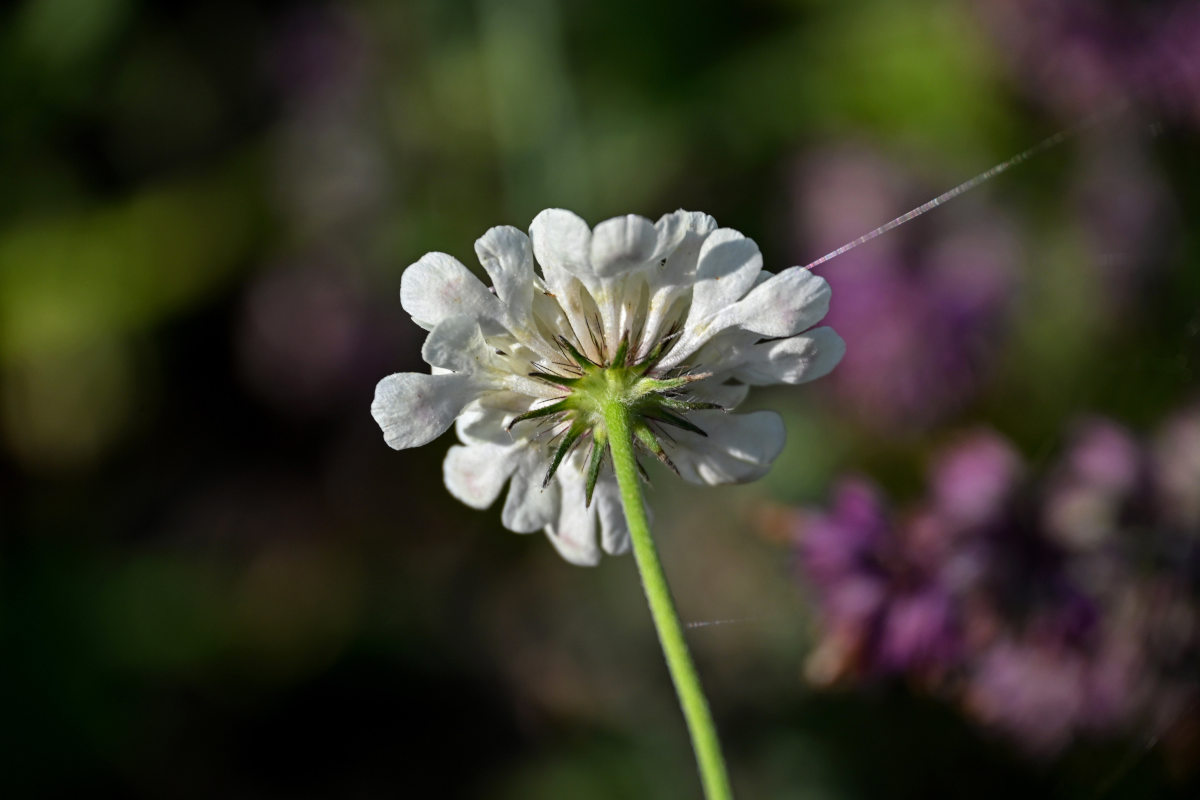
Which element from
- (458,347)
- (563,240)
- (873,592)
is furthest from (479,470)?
(873,592)

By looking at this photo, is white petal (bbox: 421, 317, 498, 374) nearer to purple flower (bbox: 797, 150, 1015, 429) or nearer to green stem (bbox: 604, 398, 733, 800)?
green stem (bbox: 604, 398, 733, 800)

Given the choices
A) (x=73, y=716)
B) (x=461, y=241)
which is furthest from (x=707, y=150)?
(x=73, y=716)

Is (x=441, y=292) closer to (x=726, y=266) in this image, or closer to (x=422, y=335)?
(x=726, y=266)

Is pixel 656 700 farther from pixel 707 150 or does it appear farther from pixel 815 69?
pixel 815 69

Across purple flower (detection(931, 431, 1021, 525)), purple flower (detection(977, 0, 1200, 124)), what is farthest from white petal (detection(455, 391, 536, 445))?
purple flower (detection(977, 0, 1200, 124))

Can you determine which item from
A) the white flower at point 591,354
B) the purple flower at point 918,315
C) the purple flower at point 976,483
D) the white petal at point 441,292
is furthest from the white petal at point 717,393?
the purple flower at point 918,315

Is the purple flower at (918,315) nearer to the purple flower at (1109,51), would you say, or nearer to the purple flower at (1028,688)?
the purple flower at (1109,51)
